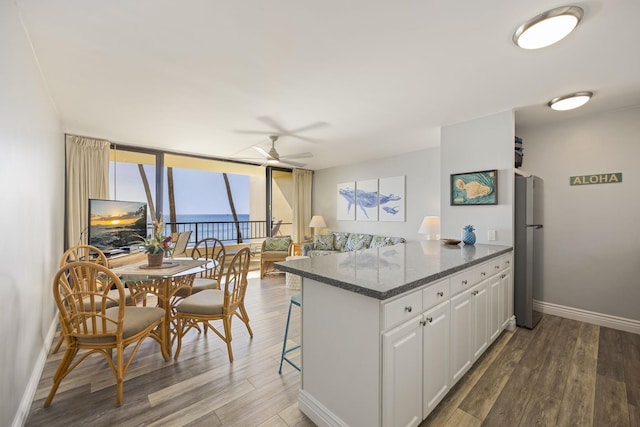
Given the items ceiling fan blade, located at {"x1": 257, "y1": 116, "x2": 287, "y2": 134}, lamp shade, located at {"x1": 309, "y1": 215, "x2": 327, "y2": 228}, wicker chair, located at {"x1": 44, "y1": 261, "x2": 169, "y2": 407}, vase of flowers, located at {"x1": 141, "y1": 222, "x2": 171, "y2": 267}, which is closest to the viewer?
wicker chair, located at {"x1": 44, "y1": 261, "x2": 169, "y2": 407}

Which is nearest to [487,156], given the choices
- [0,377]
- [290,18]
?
[290,18]

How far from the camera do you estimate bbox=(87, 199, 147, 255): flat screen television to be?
3249 mm

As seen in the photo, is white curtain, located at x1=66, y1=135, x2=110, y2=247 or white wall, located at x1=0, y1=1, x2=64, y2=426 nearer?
white wall, located at x1=0, y1=1, x2=64, y2=426

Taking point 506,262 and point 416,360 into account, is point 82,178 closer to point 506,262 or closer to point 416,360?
point 416,360

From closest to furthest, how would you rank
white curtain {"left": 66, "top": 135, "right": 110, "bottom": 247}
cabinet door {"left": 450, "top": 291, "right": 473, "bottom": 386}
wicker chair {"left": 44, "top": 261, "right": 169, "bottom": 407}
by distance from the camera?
wicker chair {"left": 44, "top": 261, "right": 169, "bottom": 407} < cabinet door {"left": 450, "top": 291, "right": 473, "bottom": 386} < white curtain {"left": 66, "top": 135, "right": 110, "bottom": 247}

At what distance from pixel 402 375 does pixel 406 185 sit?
4093 millimetres

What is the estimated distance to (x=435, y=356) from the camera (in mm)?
1612

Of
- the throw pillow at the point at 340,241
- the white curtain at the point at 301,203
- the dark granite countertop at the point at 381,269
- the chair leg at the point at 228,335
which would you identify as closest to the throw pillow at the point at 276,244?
the white curtain at the point at 301,203

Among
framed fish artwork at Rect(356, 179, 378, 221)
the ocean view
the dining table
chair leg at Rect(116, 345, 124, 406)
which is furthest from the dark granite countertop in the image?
the ocean view

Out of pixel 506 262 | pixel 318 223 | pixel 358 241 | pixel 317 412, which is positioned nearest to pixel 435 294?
pixel 317 412

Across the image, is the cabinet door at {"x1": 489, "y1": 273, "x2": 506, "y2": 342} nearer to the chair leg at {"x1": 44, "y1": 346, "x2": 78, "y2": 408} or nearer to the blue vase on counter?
the blue vase on counter

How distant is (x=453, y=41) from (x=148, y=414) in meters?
3.17

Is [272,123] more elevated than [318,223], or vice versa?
[272,123]

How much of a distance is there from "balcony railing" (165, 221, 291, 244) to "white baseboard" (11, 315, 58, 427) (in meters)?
3.91
